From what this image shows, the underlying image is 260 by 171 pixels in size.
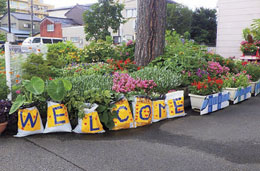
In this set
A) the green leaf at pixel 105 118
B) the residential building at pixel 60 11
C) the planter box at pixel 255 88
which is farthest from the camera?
the residential building at pixel 60 11

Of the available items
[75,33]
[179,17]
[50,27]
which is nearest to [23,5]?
[50,27]

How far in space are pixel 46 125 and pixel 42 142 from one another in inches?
14.7

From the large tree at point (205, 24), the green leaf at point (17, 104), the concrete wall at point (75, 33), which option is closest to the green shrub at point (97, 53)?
the green leaf at point (17, 104)

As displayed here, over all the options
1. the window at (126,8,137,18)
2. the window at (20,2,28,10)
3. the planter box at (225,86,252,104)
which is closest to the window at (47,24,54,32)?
the window at (126,8,137,18)

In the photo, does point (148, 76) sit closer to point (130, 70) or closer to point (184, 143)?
point (130, 70)

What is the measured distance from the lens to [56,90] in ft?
12.9

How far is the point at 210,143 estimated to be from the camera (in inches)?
149

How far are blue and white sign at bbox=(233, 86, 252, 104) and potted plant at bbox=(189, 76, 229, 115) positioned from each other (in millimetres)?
813

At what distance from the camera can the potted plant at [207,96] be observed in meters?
5.43

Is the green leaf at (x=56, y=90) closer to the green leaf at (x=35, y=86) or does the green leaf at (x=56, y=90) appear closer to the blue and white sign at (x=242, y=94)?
the green leaf at (x=35, y=86)

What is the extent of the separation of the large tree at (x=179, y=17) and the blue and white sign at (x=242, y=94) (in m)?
28.7

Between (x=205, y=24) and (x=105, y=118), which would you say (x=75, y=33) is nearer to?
(x=205, y=24)

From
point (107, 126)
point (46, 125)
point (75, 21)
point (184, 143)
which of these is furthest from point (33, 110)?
point (75, 21)

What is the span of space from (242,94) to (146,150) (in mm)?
4527
